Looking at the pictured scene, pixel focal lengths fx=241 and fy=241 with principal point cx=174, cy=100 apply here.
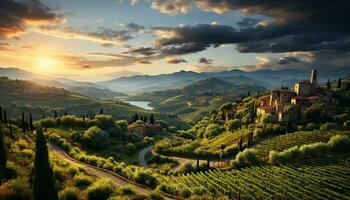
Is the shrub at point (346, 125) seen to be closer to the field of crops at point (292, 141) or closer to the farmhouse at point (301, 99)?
the field of crops at point (292, 141)

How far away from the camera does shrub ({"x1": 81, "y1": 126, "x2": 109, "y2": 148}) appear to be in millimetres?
94688

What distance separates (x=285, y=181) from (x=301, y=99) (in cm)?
7036

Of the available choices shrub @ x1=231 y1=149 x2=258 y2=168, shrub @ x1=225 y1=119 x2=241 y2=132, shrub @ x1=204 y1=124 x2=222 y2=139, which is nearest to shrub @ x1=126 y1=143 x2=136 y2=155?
shrub @ x1=204 y1=124 x2=222 y2=139

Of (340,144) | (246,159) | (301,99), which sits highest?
(301,99)

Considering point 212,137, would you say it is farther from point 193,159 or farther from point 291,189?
point 291,189

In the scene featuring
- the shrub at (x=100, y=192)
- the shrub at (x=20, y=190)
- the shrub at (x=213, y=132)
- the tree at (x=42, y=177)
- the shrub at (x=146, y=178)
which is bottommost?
the shrub at (x=213, y=132)

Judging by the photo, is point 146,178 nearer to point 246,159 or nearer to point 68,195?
point 68,195

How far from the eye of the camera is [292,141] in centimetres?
7381

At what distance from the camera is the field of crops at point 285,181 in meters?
43.4

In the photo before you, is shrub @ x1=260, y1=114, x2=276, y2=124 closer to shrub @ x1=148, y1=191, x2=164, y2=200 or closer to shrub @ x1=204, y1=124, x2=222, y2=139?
shrub @ x1=204, y1=124, x2=222, y2=139

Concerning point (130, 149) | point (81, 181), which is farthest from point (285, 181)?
point (130, 149)

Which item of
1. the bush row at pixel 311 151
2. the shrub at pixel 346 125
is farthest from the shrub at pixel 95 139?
the shrub at pixel 346 125

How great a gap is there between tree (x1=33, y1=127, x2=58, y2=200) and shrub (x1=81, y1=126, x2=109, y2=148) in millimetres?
70605

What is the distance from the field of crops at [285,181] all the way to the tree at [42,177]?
823 inches
